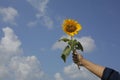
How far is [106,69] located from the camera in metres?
8.84

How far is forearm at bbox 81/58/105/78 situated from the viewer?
882 centimetres

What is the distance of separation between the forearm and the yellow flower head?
0.70 meters

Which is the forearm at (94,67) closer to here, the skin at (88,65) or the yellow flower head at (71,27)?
the skin at (88,65)

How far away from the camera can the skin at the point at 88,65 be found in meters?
8.84

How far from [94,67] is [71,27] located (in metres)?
1.13

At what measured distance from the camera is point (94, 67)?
29.2ft

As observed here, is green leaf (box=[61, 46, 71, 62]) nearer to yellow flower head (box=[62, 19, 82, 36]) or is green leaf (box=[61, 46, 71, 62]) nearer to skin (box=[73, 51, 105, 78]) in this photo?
skin (box=[73, 51, 105, 78])

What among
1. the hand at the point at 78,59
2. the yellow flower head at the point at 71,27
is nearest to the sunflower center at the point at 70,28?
the yellow flower head at the point at 71,27

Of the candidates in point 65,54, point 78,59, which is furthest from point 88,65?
point 65,54

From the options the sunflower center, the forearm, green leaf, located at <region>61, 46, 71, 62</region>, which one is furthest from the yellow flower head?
the forearm

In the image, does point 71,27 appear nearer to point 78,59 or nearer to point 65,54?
point 65,54

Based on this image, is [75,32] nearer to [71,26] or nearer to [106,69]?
[71,26]

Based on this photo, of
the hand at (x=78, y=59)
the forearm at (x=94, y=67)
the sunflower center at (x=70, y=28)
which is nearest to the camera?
the forearm at (x=94, y=67)

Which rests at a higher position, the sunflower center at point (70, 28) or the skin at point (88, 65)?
the sunflower center at point (70, 28)
